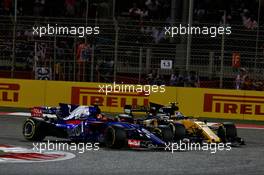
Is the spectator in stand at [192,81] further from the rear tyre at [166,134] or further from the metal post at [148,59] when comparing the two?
the rear tyre at [166,134]

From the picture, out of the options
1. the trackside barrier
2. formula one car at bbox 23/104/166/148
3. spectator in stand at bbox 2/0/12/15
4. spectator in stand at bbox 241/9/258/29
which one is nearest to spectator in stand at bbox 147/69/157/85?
the trackside barrier

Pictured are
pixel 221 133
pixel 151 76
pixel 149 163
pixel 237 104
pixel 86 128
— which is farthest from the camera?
pixel 151 76

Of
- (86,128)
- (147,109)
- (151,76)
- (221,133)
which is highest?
(151,76)

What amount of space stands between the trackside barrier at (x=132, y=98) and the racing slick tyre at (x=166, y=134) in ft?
26.6

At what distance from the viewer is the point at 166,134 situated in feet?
39.8

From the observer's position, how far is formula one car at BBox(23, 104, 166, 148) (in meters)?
11.8

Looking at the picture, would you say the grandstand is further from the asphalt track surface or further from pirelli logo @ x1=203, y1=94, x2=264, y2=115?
the asphalt track surface

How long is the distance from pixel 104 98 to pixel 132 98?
2.88 feet

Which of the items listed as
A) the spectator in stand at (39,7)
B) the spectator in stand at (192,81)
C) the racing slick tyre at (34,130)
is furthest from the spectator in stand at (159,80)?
the racing slick tyre at (34,130)

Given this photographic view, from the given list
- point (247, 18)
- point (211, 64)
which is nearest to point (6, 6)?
point (247, 18)

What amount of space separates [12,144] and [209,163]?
3.84 metres

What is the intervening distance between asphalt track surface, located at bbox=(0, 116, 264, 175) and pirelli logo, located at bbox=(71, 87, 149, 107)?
8203 mm

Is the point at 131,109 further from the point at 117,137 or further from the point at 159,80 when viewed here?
the point at 159,80

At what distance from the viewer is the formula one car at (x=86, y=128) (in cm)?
1176
